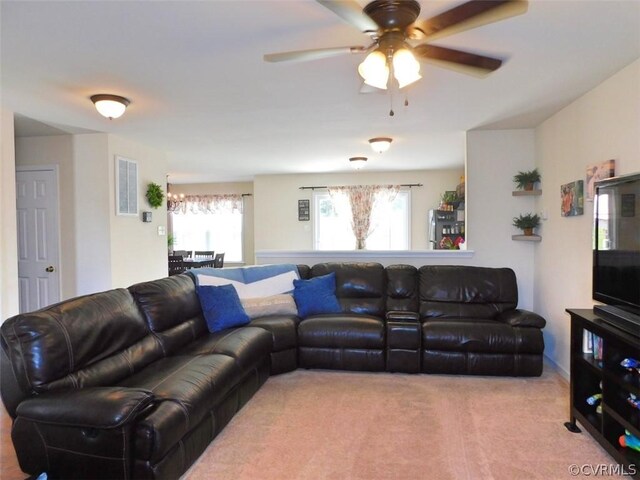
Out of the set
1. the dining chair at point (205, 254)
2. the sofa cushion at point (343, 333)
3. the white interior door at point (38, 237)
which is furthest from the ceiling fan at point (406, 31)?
the dining chair at point (205, 254)

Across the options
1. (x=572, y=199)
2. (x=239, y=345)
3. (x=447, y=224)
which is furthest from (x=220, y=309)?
(x=447, y=224)

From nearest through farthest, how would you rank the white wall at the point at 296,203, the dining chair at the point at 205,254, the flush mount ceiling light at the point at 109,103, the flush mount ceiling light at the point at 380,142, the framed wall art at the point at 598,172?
the framed wall art at the point at 598,172, the flush mount ceiling light at the point at 109,103, the flush mount ceiling light at the point at 380,142, the white wall at the point at 296,203, the dining chair at the point at 205,254

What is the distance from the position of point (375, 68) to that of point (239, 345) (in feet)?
6.67

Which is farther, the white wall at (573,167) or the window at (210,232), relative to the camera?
the window at (210,232)

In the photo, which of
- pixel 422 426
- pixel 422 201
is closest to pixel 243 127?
pixel 422 426

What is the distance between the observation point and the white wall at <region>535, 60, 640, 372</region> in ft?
8.63

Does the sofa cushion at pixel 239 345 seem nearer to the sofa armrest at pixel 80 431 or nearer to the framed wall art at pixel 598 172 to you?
the sofa armrest at pixel 80 431

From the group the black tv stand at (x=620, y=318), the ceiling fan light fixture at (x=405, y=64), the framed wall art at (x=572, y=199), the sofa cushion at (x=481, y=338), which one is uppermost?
the ceiling fan light fixture at (x=405, y=64)

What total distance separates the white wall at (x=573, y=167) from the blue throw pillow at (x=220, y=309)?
9.26 feet

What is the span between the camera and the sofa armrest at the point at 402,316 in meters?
3.65

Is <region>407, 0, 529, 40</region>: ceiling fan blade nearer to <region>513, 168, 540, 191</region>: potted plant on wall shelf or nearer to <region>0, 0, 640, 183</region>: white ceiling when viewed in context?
<region>0, 0, 640, 183</region>: white ceiling

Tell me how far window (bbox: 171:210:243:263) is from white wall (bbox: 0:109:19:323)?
547 centimetres

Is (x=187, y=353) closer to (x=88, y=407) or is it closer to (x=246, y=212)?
(x=88, y=407)

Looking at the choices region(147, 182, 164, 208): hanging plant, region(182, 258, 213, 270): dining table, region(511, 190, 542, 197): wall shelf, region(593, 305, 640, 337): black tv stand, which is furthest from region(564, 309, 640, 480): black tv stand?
region(182, 258, 213, 270): dining table
